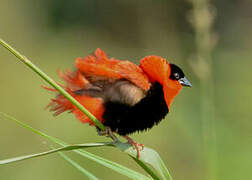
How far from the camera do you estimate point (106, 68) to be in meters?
1.53

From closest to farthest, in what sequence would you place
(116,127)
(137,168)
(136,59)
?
(116,127) < (137,168) < (136,59)

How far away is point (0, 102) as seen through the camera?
15.0ft

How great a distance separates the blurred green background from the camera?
359 centimetres

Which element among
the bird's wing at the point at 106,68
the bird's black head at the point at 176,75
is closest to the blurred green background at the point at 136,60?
the bird's black head at the point at 176,75

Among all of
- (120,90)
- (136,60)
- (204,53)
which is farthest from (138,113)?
(136,60)

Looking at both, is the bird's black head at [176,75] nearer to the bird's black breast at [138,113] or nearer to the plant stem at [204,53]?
the bird's black breast at [138,113]

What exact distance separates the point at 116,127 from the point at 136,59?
4894 millimetres

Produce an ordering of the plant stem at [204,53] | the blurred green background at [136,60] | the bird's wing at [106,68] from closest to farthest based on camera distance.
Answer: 1. the bird's wing at [106,68]
2. the plant stem at [204,53]
3. the blurred green background at [136,60]

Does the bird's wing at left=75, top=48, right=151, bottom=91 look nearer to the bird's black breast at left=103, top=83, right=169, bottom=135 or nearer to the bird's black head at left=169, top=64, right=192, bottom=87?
the bird's black breast at left=103, top=83, right=169, bottom=135

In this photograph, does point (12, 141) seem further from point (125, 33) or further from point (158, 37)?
point (125, 33)

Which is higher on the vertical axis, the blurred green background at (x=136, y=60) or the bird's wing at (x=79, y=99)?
the blurred green background at (x=136, y=60)

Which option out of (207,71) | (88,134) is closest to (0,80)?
(88,134)

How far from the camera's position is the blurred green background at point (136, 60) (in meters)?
3.59

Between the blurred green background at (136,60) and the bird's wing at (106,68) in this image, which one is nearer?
the bird's wing at (106,68)
